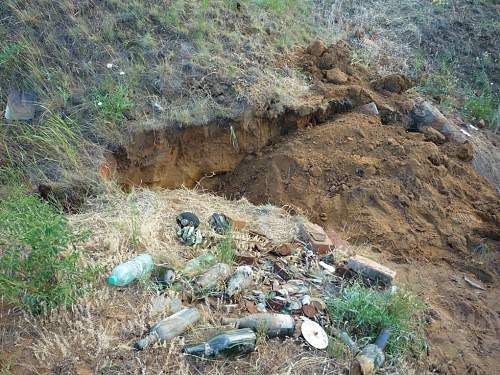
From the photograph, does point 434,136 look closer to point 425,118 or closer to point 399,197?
point 425,118

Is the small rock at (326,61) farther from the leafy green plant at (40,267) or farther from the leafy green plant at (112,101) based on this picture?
the leafy green plant at (40,267)

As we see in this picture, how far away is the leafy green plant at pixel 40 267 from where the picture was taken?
109 inches

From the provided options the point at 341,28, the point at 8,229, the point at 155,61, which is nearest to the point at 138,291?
the point at 8,229

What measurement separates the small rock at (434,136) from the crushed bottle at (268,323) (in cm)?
286

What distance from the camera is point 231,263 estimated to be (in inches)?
134

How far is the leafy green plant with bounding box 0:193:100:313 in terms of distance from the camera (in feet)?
9.09

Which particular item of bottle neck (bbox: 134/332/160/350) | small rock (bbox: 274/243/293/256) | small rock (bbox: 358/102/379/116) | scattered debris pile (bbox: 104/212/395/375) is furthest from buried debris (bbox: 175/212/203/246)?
small rock (bbox: 358/102/379/116)

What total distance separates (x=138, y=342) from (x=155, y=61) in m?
2.93

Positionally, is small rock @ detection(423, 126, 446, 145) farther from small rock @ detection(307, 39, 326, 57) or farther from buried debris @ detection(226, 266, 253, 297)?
buried debris @ detection(226, 266, 253, 297)

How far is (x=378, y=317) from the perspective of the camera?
122 inches

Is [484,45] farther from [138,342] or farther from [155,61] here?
[138,342]

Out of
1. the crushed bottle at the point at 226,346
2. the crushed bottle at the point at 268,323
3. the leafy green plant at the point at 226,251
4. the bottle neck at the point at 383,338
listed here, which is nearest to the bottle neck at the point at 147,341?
the crushed bottle at the point at 226,346

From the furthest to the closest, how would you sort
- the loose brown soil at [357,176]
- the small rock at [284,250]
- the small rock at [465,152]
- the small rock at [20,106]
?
the small rock at [465,152]
the small rock at [20,106]
the loose brown soil at [357,176]
the small rock at [284,250]

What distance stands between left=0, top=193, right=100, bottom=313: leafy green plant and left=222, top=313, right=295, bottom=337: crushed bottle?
0.79m
